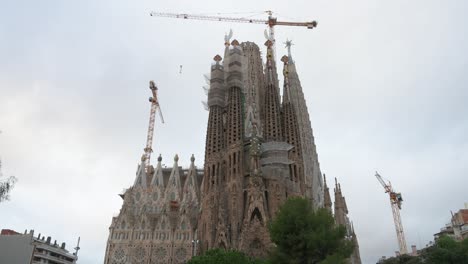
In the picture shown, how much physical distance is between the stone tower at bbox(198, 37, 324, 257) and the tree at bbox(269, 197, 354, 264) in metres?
16.6

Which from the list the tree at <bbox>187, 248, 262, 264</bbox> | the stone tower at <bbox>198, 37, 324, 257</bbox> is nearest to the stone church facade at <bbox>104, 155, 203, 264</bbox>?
the stone tower at <bbox>198, 37, 324, 257</bbox>

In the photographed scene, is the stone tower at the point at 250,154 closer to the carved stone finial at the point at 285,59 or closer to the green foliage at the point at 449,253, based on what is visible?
the carved stone finial at the point at 285,59

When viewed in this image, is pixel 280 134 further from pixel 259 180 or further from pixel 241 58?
pixel 241 58

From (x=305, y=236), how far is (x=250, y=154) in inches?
946

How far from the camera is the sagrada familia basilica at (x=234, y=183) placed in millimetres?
41156

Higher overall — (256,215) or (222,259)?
(256,215)

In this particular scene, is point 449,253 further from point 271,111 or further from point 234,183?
point 271,111

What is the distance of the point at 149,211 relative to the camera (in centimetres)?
5278

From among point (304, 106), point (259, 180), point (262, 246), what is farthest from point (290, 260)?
point (304, 106)

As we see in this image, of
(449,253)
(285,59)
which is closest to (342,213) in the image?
(449,253)

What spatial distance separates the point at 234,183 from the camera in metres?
42.8

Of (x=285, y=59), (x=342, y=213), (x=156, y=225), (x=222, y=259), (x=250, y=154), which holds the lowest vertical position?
(x=222, y=259)

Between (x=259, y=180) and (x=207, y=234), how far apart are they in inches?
324

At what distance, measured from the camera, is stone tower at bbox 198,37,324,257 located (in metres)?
40.2
